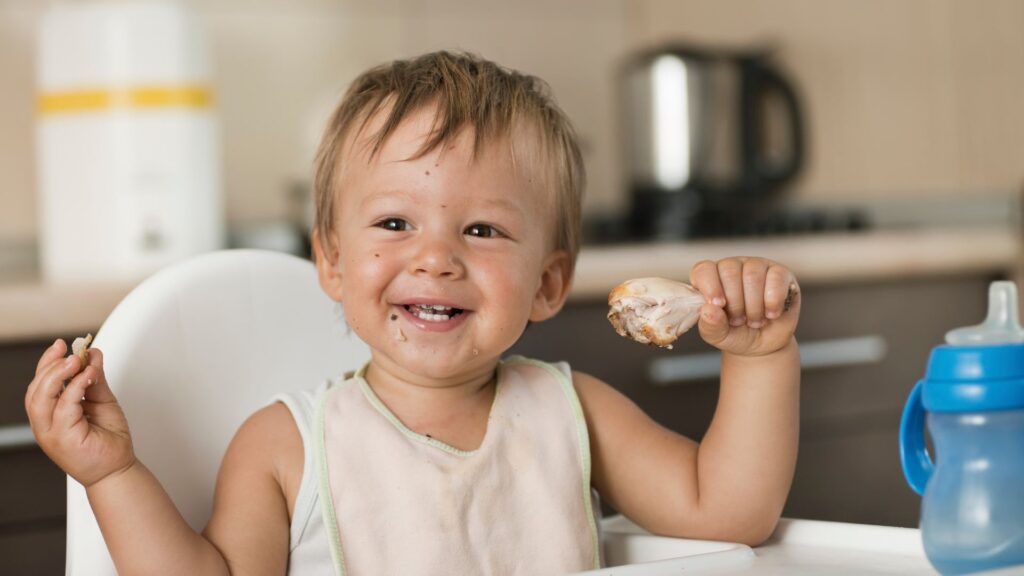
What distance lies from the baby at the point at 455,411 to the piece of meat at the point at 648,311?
0.06 metres

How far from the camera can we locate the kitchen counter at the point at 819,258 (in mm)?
1780

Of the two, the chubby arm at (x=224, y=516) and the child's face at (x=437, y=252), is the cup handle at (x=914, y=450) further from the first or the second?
the chubby arm at (x=224, y=516)

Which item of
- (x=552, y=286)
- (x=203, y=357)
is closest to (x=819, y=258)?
(x=552, y=286)

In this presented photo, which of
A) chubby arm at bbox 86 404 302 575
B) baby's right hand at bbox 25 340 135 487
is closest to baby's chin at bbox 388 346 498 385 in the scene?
chubby arm at bbox 86 404 302 575

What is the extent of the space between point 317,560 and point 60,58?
1087 mm

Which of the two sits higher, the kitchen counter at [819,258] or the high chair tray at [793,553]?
the kitchen counter at [819,258]

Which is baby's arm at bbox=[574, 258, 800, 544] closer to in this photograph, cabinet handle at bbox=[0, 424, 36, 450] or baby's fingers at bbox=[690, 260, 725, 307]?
baby's fingers at bbox=[690, 260, 725, 307]

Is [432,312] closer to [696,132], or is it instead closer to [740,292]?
[740,292]

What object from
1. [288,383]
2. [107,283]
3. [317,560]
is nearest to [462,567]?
[317,560]

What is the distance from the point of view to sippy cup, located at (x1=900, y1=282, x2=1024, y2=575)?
0.67 metres

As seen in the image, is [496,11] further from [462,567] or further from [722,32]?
[462,567]

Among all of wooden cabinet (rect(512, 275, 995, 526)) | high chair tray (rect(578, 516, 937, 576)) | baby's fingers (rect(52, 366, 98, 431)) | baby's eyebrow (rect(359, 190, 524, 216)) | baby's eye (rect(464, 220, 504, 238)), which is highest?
baby's eyebrow (rect(359, 190, 524, 216))

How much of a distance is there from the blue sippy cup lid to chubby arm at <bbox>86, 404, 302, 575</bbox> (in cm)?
47

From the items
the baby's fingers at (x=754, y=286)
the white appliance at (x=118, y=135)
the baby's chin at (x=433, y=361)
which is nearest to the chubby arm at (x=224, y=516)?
the baby's chin at (x=433, y=361)
